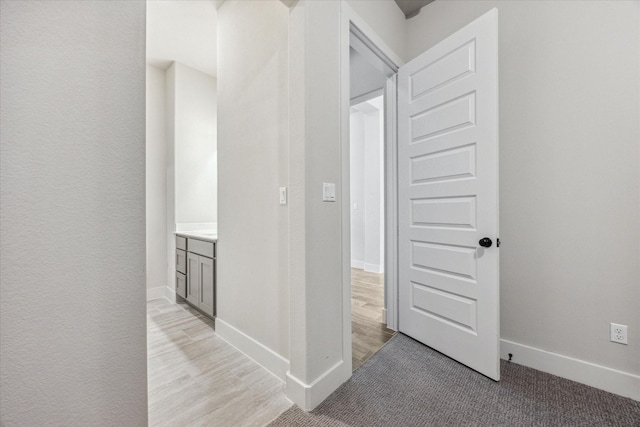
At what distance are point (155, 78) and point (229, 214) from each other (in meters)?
2.47

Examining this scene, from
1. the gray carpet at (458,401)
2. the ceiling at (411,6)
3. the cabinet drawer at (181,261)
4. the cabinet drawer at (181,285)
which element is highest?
the ceiling at (411,6)

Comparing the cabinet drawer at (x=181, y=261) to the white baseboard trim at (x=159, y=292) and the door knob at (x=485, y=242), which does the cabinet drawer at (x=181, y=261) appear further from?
the door knob at (x=485, y=242)

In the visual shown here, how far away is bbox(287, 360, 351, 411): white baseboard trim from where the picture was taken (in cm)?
140

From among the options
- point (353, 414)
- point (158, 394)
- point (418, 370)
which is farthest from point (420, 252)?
point (158, 394)

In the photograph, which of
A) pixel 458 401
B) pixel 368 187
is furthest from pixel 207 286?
pixel 368 187

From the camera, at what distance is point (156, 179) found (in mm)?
3312

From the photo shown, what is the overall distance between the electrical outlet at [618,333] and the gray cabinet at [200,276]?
111 inches

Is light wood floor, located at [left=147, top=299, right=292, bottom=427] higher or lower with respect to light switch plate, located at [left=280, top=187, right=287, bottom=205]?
lower

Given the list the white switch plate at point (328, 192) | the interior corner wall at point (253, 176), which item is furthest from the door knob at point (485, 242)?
the interior corner wall at point (253, 176)

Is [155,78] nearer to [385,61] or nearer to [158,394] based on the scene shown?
[385,61]

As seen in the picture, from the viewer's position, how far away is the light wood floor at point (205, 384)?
137 cm

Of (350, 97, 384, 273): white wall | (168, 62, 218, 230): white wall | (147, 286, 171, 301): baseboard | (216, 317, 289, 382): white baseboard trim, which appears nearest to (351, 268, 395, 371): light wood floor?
(216, 317, 289, 382): white baseboard trim

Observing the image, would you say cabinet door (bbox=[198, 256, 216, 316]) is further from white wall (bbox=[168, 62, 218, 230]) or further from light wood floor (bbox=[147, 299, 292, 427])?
white wall (bbox=[168, 62, 218, 230])

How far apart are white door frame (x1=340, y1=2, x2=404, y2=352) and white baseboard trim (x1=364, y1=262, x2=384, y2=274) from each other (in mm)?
2219
